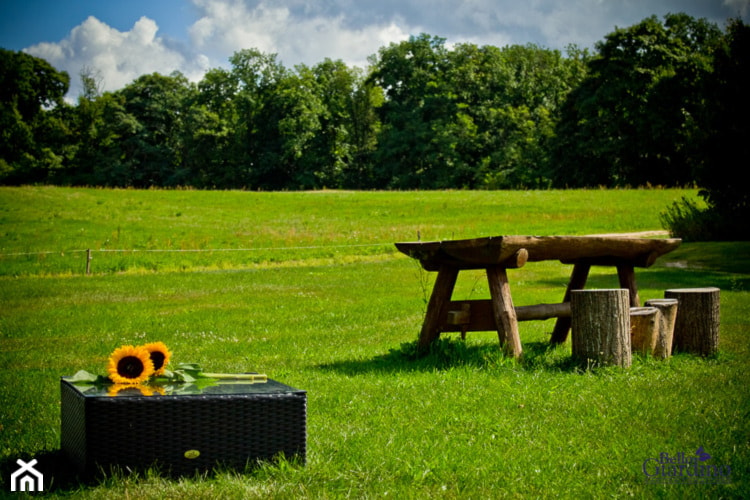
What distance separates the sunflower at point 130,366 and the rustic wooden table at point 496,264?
4.21 meters

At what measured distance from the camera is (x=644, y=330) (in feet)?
28.1

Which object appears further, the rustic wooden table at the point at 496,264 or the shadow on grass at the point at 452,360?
Answer: the shadow on grass at the point at 452,360

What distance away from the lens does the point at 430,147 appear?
7419 centimetres

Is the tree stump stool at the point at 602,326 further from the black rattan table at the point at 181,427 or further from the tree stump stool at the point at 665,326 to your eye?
the black rattan table at the point at 181,427

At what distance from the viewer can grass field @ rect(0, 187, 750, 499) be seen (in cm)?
475

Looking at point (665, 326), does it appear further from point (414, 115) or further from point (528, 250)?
point (414, 115)

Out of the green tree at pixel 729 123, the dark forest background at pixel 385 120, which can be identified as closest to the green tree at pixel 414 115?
the dark forest background at pixel 385 120

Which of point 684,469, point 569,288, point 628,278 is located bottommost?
point 684,469

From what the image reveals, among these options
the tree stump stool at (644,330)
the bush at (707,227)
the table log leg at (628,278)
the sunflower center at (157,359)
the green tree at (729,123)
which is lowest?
the tree stump stool at (644,330)

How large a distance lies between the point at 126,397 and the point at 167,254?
26377 mm

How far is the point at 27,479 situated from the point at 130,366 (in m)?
0.94

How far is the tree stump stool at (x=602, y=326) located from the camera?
7.90 meters

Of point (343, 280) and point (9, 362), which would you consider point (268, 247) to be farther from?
point (9, 362)

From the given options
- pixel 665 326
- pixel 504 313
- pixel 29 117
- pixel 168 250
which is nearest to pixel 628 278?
pixel 665 326
